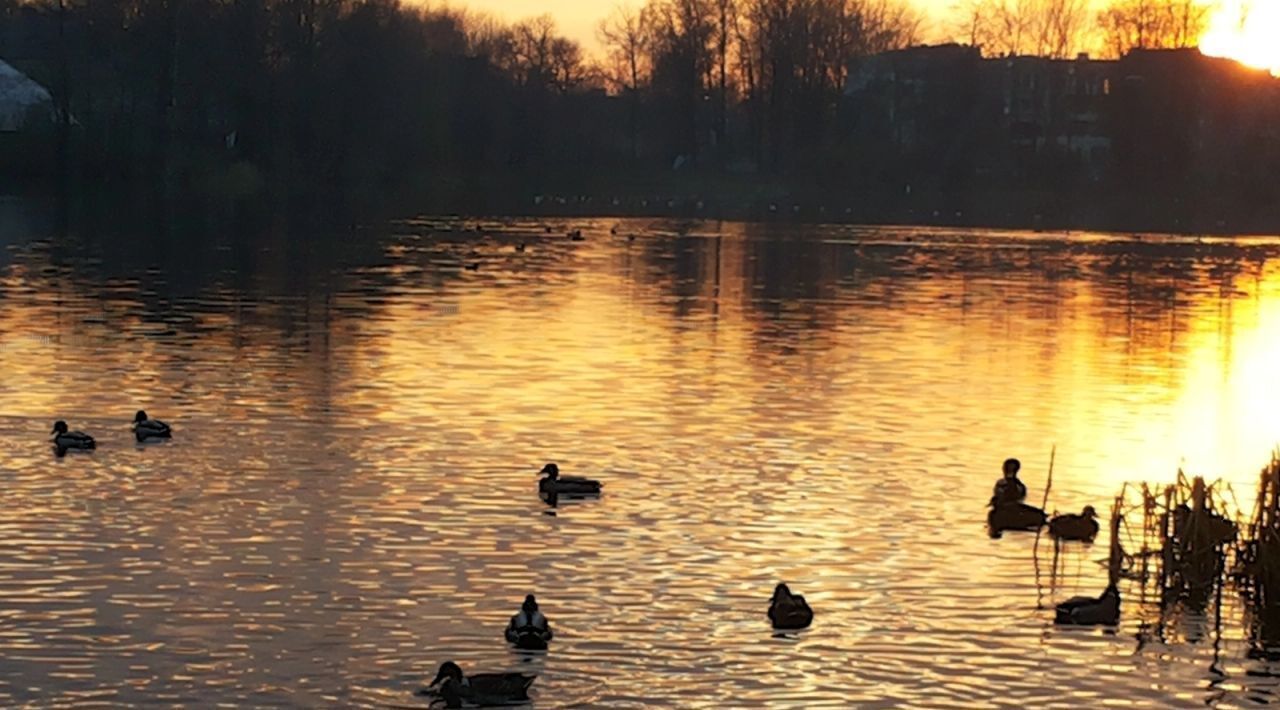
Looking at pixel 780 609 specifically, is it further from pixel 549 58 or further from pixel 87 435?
pixel 549 58

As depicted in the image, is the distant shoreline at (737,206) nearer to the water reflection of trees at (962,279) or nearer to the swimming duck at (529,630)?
the water reflection of trees at (962,279)

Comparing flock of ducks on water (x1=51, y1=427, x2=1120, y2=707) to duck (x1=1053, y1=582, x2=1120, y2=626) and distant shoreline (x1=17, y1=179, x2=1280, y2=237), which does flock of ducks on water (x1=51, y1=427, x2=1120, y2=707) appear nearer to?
duck (x1=1053, y1=582, x2=1120, y2=626)

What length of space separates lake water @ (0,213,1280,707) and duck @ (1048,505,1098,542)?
1.29ft

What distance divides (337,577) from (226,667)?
291 centimetres

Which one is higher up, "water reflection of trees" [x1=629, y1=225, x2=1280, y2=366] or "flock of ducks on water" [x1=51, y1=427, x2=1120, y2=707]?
"water reflection of trees" [x1=629, y1=225, x2=1280, y2=366]

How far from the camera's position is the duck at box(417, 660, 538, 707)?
13641 mm

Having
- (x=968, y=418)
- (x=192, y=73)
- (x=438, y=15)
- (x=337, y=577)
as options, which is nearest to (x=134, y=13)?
(x=192, y=73)

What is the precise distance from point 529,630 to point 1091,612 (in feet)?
16.1

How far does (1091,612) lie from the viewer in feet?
55.0

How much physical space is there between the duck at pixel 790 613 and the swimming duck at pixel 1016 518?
4653mm

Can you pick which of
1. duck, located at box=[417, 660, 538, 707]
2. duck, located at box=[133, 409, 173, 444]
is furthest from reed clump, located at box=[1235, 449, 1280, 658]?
duck, located at box=[133, 409, 173, 444]

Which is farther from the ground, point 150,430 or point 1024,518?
point 150,430

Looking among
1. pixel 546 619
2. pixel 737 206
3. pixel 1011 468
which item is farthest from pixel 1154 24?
pixel 546 619

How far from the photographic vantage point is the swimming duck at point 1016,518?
20.4m
